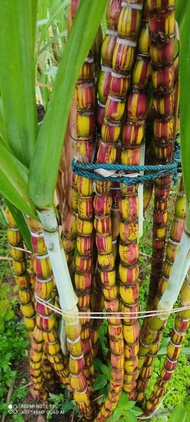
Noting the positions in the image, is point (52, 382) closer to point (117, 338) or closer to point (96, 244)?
point (117, 338)

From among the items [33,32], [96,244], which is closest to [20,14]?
[33,32]

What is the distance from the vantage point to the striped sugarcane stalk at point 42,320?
2.29 feet

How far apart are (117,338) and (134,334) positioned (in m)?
0.03

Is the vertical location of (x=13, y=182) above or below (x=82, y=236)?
above

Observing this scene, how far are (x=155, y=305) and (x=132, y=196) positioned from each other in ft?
0.97

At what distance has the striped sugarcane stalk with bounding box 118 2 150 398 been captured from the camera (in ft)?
1.68

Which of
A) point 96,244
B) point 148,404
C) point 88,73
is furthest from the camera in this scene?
point 148,404

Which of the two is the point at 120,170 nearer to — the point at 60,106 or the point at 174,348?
the point at 60,106

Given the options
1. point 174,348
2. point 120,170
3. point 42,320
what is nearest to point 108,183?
point 120,170

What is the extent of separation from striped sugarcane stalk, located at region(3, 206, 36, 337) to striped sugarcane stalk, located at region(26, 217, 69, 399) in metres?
0.07

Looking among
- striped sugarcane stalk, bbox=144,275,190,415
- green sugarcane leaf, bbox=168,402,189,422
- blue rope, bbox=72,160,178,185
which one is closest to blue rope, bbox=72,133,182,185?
blue rope, bbox=72,160,178,185

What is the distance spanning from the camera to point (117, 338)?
0.78 meters

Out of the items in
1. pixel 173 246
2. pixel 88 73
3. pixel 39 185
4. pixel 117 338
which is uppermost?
pixel 88 73

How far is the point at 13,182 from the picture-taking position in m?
0.54
